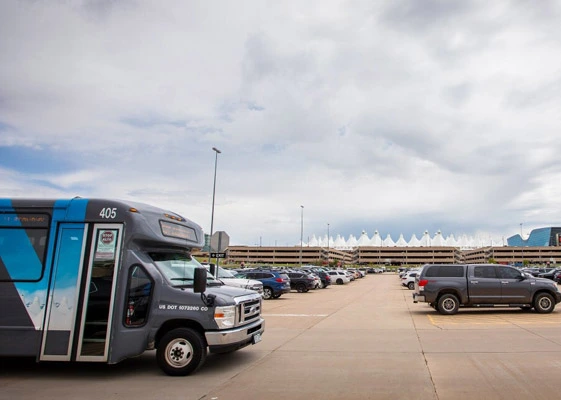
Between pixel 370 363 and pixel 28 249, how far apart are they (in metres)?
6.18

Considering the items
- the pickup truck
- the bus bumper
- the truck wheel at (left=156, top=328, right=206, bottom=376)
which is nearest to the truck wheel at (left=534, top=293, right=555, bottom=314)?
the pickup truck

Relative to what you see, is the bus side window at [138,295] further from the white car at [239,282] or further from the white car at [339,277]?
the white car at [339,277]

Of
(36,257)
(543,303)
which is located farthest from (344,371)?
(543,303)

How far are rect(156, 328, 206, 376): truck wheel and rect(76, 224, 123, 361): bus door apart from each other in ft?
2.92

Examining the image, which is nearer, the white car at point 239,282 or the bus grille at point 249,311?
the bus grille at point 249,311

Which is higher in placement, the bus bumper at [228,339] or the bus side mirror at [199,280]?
the bus side mirror at [199,280]

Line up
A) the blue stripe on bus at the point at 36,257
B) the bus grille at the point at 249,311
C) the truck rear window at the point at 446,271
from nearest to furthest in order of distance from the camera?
the blue stripe on bus at the point at 36,257 → the bus grille at the point at 249,311 → the truck rear window at the point at 446,271

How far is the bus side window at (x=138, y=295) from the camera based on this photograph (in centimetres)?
754

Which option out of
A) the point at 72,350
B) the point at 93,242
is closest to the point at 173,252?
the point at 93,242

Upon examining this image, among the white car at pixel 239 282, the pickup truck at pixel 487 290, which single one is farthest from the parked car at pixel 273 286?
the pickup truck at pixel 487 290

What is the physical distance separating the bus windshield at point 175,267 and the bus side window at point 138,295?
338mm

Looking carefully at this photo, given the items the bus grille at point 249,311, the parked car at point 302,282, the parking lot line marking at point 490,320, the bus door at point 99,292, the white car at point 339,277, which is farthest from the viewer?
the white car at point 339,277

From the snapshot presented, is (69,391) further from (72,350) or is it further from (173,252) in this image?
(173,252)

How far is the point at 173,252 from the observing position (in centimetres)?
855
